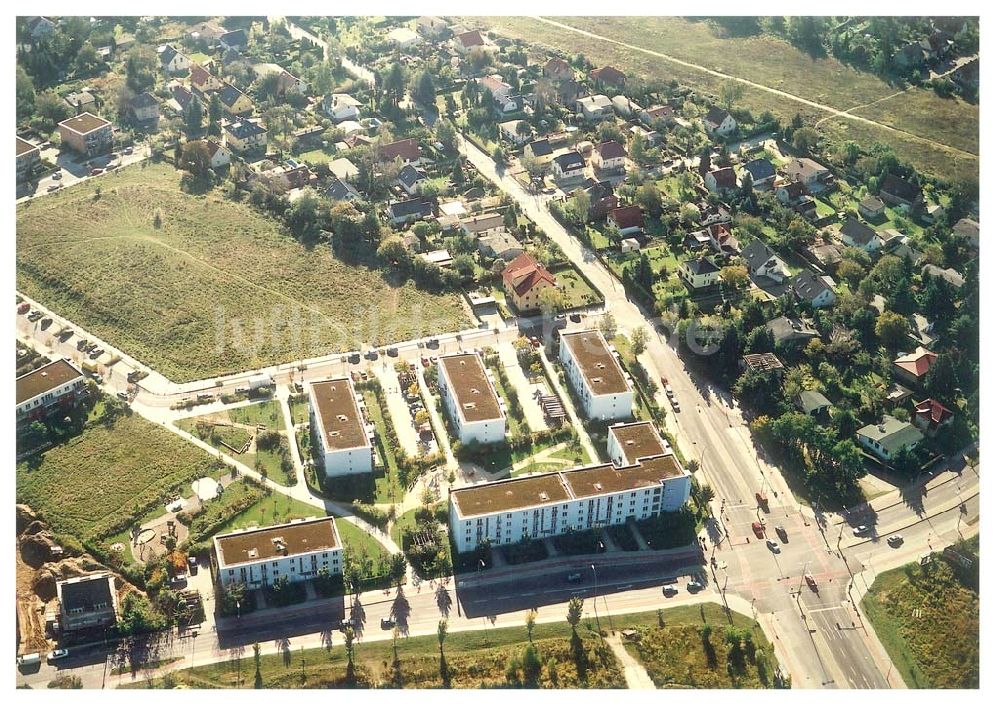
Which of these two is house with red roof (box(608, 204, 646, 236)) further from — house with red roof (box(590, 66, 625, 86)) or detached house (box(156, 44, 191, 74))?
detached house (box(156, 44, 191, 74))

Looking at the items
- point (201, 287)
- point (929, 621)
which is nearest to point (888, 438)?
point (929, 621)

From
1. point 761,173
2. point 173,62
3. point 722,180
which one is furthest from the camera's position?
point 173,62

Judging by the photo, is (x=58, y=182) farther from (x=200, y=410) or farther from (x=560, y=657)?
(x=560, y=657)

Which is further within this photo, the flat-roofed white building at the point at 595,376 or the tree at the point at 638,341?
the tree at the point at 638,341

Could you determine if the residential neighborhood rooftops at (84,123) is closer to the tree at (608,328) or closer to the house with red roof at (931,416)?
the tree at (608,328)

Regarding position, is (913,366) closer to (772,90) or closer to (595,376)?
(595,376)

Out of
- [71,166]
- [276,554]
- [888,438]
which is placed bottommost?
[276,554]

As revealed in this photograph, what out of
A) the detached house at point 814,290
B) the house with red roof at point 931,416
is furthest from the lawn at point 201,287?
the house with red roof at point 931,416
